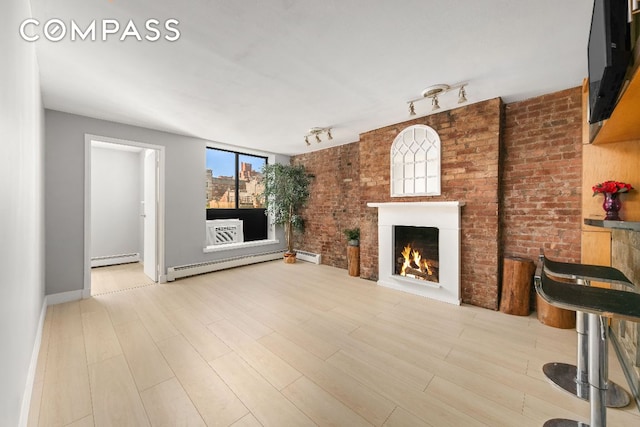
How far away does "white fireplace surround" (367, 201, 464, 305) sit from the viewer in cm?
304

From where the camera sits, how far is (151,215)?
4.16 metres

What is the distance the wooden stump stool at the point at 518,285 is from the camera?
2617mm

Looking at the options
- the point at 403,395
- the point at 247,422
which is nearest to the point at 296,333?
the point at 247,422

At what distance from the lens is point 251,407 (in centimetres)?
146

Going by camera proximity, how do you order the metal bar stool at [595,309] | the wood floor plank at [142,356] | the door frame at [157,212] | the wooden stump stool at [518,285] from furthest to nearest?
the door frame at [157,212] < the wooden stump stool at [518,285] < the wood floor plank at [142,356] < the metal bar stool at [595,309]

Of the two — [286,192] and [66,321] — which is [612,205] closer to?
[286,192]

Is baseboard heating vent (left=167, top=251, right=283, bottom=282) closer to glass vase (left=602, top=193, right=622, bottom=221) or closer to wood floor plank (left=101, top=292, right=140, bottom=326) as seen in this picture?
wood floor plank (left=101, top=292, right=140, bottom=326)

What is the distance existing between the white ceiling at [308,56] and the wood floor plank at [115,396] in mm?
2484

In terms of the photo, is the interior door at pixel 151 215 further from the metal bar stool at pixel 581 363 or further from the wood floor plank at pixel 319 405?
the metal bar stool at pixel 581 363

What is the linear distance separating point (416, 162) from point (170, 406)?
368 cm

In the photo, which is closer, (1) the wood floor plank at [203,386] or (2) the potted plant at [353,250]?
(1) the wood floor plank at [203,386]

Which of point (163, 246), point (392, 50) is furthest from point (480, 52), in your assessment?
point (163, 246)

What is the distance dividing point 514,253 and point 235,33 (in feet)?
11.8

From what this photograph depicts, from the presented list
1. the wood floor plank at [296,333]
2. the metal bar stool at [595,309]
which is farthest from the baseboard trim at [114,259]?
the metal bar stool at [595,309]
